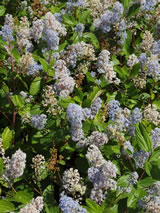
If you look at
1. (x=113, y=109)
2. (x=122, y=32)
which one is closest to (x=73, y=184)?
(x=113, y=109)

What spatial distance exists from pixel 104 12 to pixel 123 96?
152 cm

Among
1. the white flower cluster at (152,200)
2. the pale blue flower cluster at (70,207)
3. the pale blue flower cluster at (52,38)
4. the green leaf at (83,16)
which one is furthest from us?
the green leaf at (83,16)

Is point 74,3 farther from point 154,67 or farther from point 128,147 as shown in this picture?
point 128,147

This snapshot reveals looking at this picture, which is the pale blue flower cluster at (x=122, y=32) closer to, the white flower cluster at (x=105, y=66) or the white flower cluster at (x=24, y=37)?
the white flower cluster at (x=105, y=66)

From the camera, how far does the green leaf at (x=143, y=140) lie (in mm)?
2889

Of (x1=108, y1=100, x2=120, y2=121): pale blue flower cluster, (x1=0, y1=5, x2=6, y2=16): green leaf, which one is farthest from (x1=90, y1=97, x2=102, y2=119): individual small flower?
(x1=0, y1=5, x2=6, y2=16): green leaf

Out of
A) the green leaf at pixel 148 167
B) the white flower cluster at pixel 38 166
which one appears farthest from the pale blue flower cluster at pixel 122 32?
the white flower cluster at pixel 38 166

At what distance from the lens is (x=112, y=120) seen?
3111 millimetres

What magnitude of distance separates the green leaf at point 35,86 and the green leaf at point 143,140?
1260 millimetres

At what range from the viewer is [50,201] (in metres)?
2.93

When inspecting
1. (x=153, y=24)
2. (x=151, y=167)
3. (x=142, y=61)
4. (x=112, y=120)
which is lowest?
(x=151, y=167)

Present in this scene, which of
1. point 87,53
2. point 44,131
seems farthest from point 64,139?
point 87,53

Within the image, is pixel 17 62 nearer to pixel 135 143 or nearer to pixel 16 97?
pixel 16 97

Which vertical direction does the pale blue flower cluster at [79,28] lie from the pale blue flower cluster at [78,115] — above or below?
above
